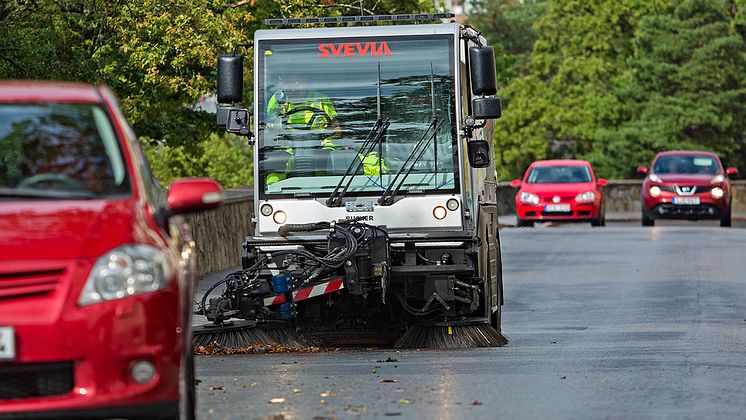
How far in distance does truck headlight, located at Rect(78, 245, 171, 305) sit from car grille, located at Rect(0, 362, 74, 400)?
280 millimetres

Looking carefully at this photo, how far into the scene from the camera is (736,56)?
7200 centimetres

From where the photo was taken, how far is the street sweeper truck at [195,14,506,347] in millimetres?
16156

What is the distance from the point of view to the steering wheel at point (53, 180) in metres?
8.59

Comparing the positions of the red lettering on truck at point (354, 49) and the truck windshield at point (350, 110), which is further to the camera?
the red lettering on truck at point (354, 49)

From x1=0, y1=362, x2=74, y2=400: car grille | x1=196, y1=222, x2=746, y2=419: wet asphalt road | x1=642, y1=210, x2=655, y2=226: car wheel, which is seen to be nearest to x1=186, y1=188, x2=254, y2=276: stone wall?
x1=196, y1=222, x2=746, y2=419: wet asphalt road

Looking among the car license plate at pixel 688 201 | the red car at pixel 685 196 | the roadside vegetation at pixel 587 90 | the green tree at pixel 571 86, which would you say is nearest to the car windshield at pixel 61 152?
the roadside vegetation at pixel 587 90

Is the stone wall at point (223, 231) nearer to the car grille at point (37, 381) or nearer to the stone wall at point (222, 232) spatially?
the stone wall at point (222, 232)

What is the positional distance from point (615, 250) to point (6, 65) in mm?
14268

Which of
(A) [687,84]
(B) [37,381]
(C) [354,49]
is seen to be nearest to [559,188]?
(C) [354,49]

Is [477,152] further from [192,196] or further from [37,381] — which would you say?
[37,381]

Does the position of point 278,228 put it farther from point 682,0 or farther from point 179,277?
point 682,0

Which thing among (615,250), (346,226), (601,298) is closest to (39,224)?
(346,226)

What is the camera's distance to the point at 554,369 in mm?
13336

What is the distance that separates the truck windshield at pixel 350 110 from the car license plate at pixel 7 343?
8778mm
